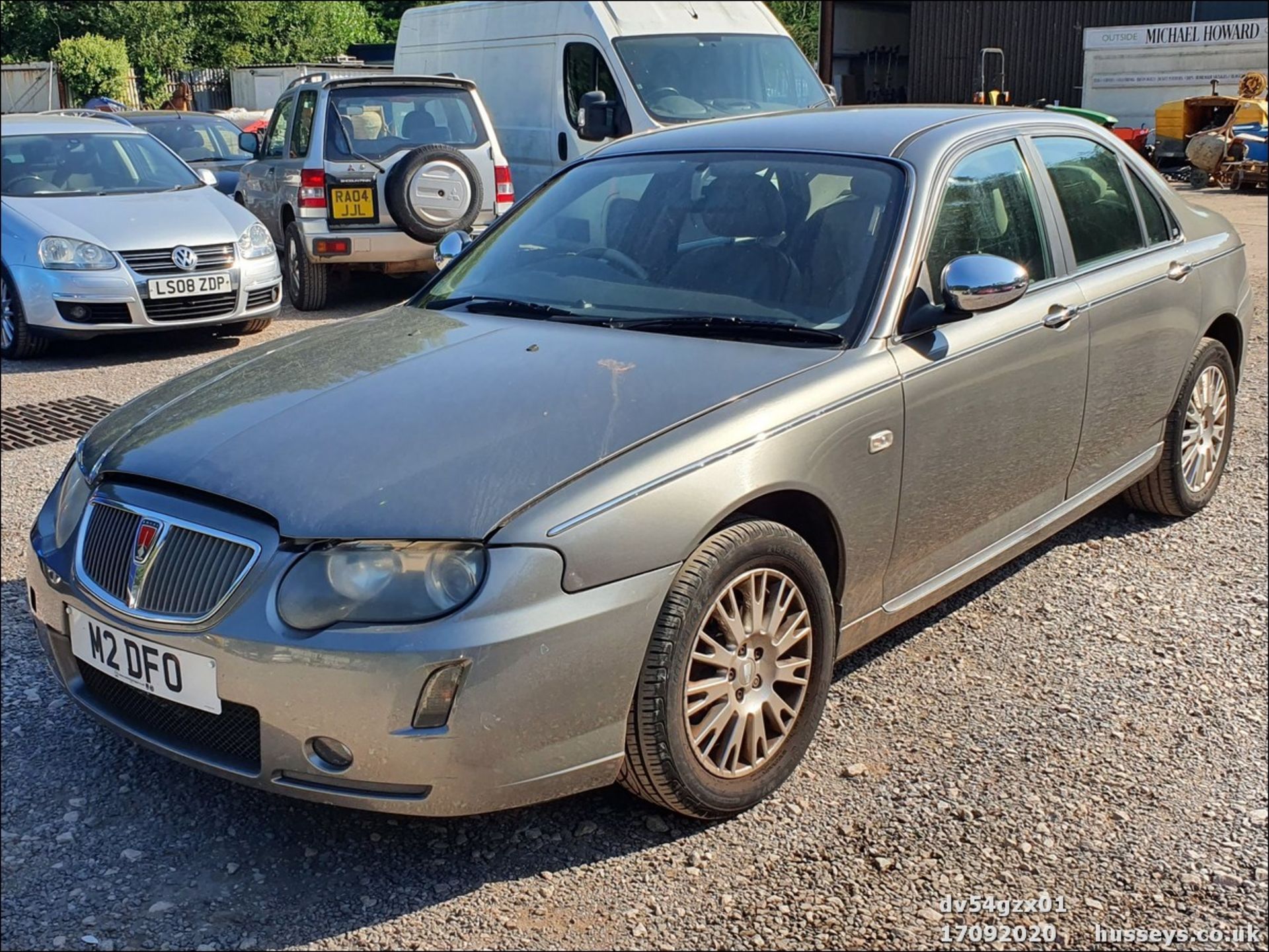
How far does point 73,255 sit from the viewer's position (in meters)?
8.75

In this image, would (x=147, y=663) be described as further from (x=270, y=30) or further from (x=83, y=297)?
(x=270, y=30)

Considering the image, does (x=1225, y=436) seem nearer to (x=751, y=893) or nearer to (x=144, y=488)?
(x=751, y=893)

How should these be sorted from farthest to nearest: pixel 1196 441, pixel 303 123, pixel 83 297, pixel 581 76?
pixel 581 76, pixel 303 123, pixel 83 297, pixel 1196 441

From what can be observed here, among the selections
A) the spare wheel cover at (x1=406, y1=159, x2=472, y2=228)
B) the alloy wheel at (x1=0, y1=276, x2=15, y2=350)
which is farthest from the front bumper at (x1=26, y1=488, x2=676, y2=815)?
the spare wheel cover at (x1=406, y1=159, x2=472, y2=228)

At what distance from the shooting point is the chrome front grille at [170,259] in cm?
877

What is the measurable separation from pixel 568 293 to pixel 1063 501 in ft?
5.91

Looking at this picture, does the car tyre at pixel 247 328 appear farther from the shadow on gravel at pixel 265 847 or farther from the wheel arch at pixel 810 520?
the wheel arch at pixel 810 520

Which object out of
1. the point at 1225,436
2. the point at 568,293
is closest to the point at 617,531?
A: the point at 568,293

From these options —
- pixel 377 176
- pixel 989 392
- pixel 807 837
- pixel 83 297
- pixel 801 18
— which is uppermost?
A: pixel 801 18

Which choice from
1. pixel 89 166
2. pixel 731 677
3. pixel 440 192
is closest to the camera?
pixel 731 677

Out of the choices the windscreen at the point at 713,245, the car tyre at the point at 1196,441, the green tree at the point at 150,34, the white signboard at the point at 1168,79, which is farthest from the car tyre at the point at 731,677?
the green tree at the point at 150,34

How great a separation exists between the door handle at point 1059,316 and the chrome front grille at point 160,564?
2.56 metres

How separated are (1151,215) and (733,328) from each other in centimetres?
226

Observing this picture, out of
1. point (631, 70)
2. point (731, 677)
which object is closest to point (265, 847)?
point (731, 677)
